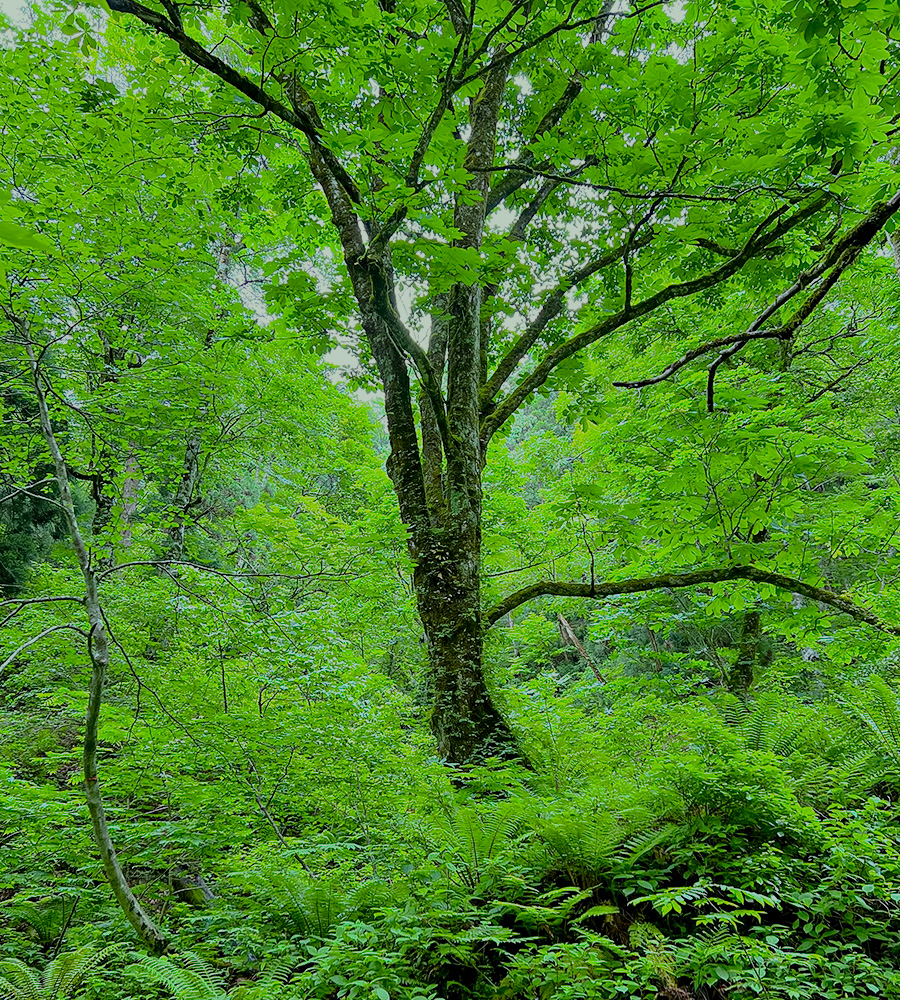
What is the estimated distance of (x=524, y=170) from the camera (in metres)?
3.15

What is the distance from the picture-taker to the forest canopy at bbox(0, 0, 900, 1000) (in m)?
2.05

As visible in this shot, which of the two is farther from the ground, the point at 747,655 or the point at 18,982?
the point at 747,655

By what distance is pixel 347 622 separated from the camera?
6.52 meters

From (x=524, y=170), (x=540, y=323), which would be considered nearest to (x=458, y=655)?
(x=540, y=323)

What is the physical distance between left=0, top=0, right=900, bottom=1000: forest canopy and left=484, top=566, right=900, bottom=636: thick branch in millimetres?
38

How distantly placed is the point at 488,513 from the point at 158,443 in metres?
4.99

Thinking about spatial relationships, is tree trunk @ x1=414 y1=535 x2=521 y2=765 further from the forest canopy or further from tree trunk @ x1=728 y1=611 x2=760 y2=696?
tree trunk @ x1=728 y1=611 x2=760 y2=696

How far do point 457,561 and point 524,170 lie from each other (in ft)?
8.74

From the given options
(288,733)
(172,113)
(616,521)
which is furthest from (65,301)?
(616,521)

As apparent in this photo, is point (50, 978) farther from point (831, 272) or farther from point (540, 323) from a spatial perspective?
point (540, 323)

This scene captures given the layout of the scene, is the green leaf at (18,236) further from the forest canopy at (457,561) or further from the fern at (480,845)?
A: the fern at (480,845)

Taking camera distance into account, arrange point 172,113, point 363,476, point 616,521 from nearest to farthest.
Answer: point 172,113, point 616,521, point 363,476

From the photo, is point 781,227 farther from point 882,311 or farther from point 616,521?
point 882,311

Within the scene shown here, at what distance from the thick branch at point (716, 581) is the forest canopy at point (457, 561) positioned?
0.12 feet
